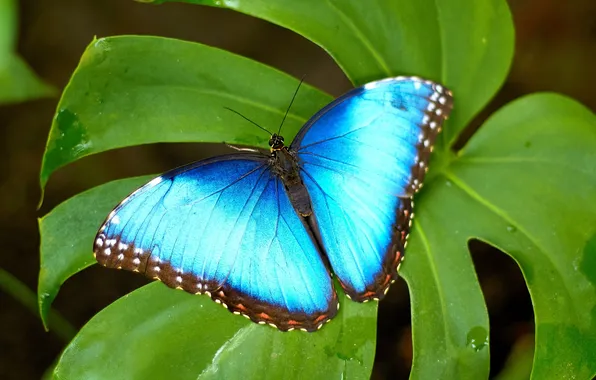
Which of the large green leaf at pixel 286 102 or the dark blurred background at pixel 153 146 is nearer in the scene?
the large green leaf at pixel 286 102

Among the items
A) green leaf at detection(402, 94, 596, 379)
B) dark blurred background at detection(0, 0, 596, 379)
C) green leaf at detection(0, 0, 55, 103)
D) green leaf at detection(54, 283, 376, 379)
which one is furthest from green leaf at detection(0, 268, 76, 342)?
green leaf at detection(402, 94, 596, 379)

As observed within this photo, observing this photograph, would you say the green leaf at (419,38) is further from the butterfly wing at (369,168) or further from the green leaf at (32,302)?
the green leaf at (32,302)

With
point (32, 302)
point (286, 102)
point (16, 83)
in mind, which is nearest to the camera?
point (286, 102)

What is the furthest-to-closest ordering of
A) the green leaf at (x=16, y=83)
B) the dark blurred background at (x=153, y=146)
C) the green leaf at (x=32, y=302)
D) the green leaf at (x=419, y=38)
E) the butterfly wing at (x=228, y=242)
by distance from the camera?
the dark blurred background at (x=153, y=146), the green leaf at (x=32, y=302), the green leaf at (x=16, y=83), the green leaf at (x=419, y=38), the butterfly wing at (x=228, y=242)

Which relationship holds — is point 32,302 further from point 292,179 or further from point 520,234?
point 520,234

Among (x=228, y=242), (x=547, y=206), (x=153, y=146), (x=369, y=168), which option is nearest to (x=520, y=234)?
(x=547, y=206)

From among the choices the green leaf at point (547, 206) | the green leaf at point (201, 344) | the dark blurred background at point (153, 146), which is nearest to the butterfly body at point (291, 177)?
the green leaf at point (201, 344)

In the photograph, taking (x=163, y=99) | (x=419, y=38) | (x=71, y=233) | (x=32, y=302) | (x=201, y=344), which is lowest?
(x=32, y=302)
